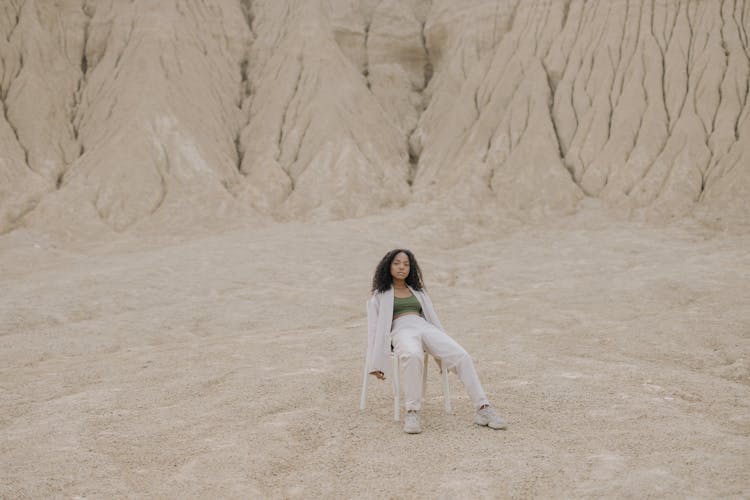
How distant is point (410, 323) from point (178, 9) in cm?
3514

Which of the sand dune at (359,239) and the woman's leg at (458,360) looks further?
the woman's leg at (458,360)

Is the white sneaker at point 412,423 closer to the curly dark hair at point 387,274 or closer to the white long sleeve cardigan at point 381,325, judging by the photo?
the white long sleeve cardigan at point 381,325

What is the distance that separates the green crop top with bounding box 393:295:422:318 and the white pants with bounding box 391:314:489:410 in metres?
0.23

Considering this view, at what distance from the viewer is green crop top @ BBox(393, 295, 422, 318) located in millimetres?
6344

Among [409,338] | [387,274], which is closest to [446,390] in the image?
[409,338]

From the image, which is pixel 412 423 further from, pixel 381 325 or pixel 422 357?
pixel 381 325

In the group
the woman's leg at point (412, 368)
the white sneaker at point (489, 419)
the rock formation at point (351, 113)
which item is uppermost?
the rock formation at point (351, 113)

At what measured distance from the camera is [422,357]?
583 cm

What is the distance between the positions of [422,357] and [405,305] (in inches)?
27.1

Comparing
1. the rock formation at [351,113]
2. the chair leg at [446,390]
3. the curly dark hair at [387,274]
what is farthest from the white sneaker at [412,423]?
the rock formation at [351,113]

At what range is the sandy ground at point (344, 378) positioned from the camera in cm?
478

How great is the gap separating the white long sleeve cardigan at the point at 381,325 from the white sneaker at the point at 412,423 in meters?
0.53

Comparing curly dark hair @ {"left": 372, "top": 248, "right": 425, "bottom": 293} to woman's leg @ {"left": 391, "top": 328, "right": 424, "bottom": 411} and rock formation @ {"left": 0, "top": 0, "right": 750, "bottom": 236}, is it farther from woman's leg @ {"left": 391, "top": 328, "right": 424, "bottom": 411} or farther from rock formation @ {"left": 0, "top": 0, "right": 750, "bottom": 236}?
rock formation @ {"left": 0, "top": 0, "right": 750, "bottom": 236}

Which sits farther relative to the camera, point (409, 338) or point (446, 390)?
point (446, 390)
